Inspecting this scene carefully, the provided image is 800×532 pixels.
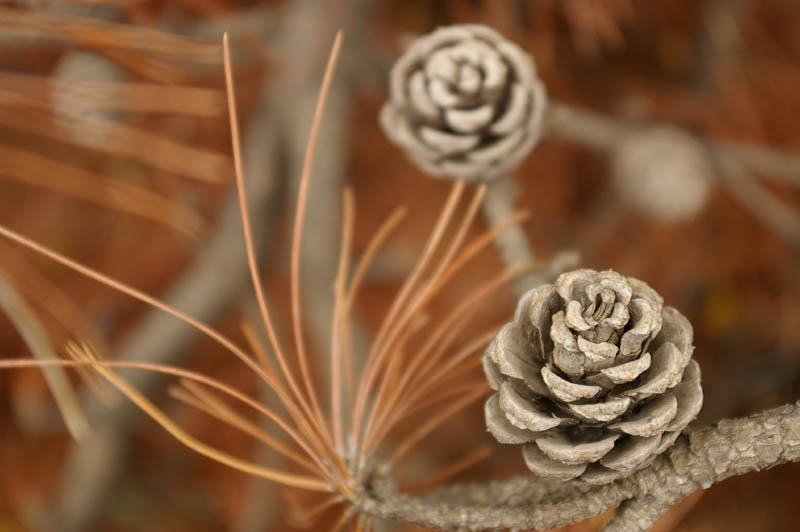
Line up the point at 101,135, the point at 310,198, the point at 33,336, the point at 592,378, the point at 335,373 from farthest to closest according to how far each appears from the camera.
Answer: the point at 310,198 → the point at 101,135 → the point at 33,336 → the point at 335,373 → the point at 592,378

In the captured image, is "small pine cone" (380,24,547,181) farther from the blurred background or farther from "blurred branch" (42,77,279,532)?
"blurred branch" (42,77,279,532)

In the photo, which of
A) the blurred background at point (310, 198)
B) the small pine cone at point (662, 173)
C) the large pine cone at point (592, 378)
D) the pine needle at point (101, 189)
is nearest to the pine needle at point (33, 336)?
the blurred background at point (310, 198)

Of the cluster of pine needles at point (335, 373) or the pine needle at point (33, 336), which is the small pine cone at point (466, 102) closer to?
the cluster of pine needles at point (335, 373)

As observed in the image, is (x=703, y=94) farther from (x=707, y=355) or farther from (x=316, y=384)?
(x=316, y=384)

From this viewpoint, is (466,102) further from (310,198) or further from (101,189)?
(101,189)

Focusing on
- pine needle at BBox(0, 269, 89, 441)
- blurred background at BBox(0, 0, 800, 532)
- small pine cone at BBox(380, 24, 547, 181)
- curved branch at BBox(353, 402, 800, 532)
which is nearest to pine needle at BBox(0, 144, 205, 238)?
blurred background at BBox(0, 0, 800, 532)

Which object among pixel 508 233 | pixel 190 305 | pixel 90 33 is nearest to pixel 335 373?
pixel 508 233
